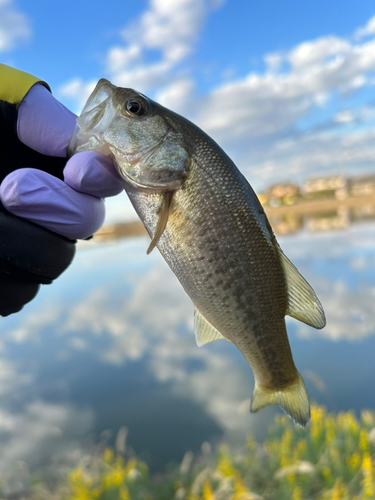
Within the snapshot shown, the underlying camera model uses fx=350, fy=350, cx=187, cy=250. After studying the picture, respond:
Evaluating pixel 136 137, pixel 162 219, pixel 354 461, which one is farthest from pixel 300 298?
pixel 354 461

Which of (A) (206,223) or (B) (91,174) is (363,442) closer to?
(A) (206,223)

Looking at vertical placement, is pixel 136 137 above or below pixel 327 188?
below

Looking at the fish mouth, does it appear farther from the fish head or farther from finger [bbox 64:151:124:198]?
finger [bbox 64:151:124:198]

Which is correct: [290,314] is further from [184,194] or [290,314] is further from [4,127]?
[4,127]

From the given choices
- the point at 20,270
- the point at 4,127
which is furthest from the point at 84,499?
the point at 4,127

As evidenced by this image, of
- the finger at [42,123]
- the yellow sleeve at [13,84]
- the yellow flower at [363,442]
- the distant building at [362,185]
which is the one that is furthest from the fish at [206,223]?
the distant building at [362,185]

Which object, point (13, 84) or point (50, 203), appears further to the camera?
point (13, 84)
